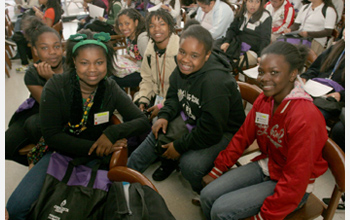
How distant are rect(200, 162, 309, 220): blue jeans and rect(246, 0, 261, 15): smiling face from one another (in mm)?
2085

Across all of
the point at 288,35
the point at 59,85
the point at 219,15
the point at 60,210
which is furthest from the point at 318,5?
the point at 60,210

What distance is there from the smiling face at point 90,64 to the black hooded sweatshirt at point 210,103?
0.53m

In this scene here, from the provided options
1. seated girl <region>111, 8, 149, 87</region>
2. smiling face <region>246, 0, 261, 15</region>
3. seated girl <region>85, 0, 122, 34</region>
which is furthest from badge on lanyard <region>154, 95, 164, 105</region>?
seated girl <region>85, 0, 122, 34</region>

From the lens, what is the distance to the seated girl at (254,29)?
2.66 m

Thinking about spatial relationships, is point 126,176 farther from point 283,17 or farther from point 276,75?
point 283,17

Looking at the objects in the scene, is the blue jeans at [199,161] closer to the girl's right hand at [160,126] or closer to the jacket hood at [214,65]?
the girl's right hand at [160,126]

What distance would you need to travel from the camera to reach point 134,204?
3.14 feet

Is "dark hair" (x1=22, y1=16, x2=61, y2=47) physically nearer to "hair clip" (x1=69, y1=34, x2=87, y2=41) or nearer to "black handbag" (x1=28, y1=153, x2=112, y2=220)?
"hair clip" (x1=69, y1=34, x2=87, y2=41)

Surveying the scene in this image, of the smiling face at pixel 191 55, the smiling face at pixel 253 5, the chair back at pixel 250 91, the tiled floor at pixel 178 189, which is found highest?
the smiling face at pixel 253 5

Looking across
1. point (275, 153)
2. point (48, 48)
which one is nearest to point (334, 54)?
point (275, 153)

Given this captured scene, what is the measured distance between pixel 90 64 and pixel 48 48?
2.25ft

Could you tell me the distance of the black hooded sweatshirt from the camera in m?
1.33

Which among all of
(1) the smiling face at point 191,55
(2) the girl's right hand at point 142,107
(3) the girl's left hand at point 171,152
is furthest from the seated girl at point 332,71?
(2) the girl's right hand at point 142,107

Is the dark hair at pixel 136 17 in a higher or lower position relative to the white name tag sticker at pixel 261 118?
higher
